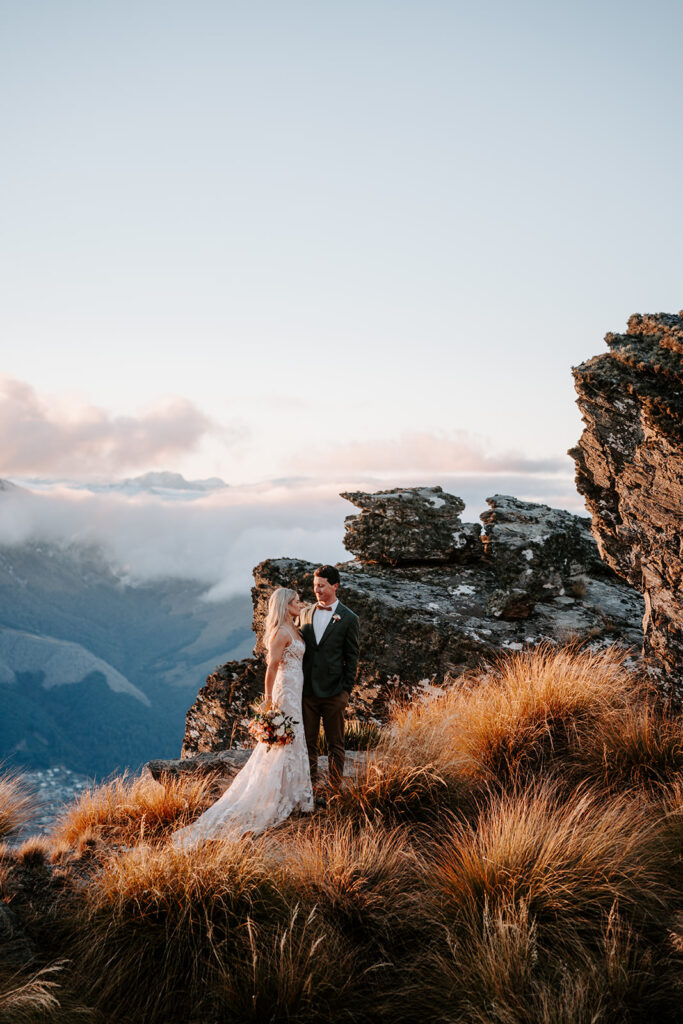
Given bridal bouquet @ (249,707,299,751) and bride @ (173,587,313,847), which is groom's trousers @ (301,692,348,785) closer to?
bride @ (173,587,313,847)

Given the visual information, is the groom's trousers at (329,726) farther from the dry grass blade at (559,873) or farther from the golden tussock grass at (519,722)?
the dry grass blade at (559,873)

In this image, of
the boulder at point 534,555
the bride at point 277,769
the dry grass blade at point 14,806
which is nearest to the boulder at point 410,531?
the boulder at point 534,555

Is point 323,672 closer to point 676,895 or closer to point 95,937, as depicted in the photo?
point 95,937

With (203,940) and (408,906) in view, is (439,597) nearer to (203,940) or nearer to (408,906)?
(408,906)

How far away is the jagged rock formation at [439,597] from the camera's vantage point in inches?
350

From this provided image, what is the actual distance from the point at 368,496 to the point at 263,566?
2110 mm

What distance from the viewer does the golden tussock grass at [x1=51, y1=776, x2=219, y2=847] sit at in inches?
268

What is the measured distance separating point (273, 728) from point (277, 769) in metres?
0.38

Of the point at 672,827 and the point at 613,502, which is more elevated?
the point at 613,502

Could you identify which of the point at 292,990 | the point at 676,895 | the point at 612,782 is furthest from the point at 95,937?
→ the point at 612,782

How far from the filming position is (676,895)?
4441 mm

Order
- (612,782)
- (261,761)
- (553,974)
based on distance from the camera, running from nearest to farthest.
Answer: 1. (553,974)
2. (612,782)
3. (261,761)

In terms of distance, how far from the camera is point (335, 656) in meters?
6.81

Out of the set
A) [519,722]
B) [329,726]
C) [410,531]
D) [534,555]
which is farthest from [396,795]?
[410,531]
